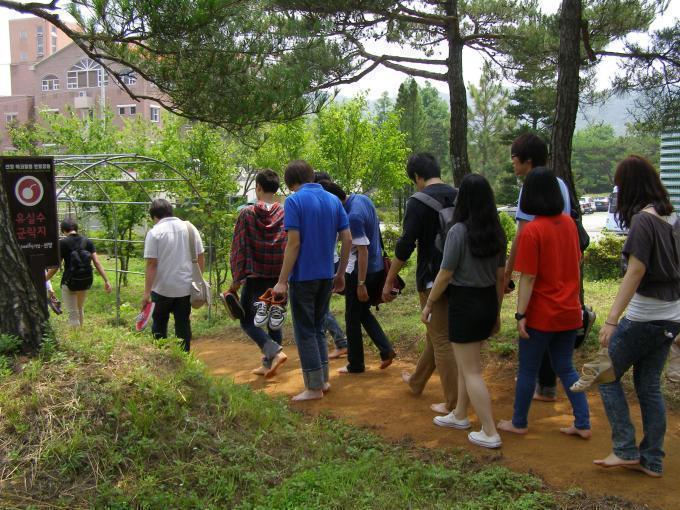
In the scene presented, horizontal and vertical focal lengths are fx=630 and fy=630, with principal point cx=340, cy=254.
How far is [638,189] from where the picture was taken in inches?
135

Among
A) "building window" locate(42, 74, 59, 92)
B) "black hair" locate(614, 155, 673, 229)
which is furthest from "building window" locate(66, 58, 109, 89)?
"black hair" locate(614, 155, 673, 229)

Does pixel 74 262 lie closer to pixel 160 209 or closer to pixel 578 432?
pixel 160 209

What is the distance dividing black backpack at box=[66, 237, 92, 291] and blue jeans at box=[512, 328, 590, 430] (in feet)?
19.0

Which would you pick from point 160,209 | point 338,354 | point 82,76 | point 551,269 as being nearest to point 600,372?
point 551,269

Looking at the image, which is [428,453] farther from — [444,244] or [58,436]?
[58,436]

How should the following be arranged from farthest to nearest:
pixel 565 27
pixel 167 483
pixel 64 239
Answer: pixel 64 239 < pixel 565 27 < pixel 167 483

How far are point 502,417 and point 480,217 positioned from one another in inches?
63.5

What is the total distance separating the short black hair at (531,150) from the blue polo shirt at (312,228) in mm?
1421

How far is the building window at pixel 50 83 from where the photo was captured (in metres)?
45.3

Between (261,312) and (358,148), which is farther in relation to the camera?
(358,148)

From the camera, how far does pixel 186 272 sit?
5.49 meters

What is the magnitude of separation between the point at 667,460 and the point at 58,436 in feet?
11.3

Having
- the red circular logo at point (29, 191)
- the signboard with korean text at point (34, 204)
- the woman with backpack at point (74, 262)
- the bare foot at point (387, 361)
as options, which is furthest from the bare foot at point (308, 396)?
the woman with backpack at point (74, 262)

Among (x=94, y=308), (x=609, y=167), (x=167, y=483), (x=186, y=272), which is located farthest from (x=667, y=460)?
(x=609, y=167)
